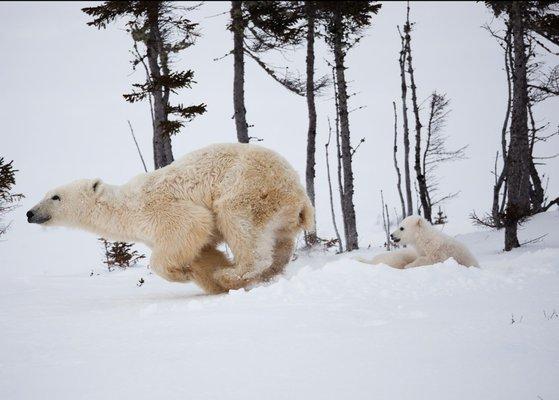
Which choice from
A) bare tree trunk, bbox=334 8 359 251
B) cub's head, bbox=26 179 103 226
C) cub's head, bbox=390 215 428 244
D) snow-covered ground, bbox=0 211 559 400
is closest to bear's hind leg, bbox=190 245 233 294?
snow-covered ground, bbox=0 211 559 400

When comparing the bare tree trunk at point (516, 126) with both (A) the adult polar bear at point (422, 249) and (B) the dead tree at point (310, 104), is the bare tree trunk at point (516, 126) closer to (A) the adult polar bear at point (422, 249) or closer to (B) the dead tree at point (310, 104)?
(A) the adult polar bear at point (422, 249)

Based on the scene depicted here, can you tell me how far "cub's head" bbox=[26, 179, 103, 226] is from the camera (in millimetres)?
5922

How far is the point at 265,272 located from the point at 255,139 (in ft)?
27.1

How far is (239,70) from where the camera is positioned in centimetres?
1279

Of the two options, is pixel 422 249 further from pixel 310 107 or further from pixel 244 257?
pixel 310 107

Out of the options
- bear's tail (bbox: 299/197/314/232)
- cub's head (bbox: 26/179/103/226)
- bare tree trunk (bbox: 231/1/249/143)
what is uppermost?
bare tree trunk (bbox: 231/1/249/143)

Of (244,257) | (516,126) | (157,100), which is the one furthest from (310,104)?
(244,257)

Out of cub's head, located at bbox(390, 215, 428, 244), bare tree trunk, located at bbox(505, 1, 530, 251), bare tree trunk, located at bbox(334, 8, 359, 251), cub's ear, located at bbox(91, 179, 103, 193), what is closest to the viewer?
cub's ear, located at bbox(91, 179, 103, 193)

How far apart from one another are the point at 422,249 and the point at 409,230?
444 millimetres

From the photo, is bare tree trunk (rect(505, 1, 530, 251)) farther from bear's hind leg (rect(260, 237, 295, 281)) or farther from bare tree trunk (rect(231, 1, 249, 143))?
bare tree trunk (rect(231, 1, 249, 143))

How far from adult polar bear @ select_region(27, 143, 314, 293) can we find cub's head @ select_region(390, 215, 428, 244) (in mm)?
2845

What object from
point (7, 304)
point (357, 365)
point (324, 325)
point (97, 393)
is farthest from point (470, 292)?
point (7, 304)

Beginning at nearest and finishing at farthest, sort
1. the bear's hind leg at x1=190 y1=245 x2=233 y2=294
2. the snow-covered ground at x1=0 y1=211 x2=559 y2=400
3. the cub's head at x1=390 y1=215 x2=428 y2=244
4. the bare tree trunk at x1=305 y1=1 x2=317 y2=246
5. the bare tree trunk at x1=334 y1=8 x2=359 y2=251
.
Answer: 1. the snow-covered ground at x1=0 y1=211 x2=559 y2=400
2. the bear's hind leg at x1=190 y1=245 x2=233 y2=294
3. the cub's head at x1=390 y1=215 x2=428 y2=244
4. the bare tree trunk at x1=305 y1=1 x2=317 y2=246
5. the bare tree trunk at x1=334 y1=8 x2=359 y2=251

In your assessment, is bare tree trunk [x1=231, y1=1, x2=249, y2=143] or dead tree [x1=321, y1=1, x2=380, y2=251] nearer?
bare tree trunk [x1=231, y1=1, x2=249, y2=143]
